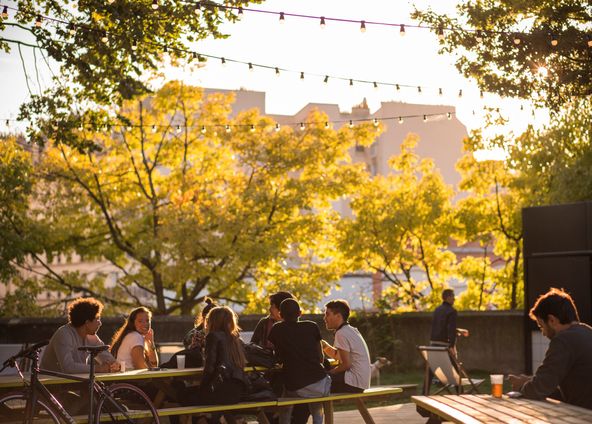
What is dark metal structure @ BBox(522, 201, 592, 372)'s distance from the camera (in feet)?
60.6

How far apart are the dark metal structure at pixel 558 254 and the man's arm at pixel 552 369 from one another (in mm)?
10908

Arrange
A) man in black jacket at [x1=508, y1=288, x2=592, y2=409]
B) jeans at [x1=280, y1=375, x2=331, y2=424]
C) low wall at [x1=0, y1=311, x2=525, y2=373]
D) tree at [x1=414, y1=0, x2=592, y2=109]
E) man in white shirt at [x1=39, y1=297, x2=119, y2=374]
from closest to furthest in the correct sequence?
man in black jacket at [x1=508, y1=288, x2=592, y2=409] → man in white shirt at [x1=39, y1=297, x2=119, y2=374] → jeans at [x1=280, y1=375, x2=331, y2=424] → tree at [x1=414, y1=0, x2=592, y2=109] → low wall at [x1=0, y1=311, x2=525, y2=373]

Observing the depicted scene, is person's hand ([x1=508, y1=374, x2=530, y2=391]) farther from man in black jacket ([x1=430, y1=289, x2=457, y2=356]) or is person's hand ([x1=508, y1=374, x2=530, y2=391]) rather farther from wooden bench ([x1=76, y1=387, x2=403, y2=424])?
man in black jacket ([x1=430, y1=289, x2=457, y2=356])

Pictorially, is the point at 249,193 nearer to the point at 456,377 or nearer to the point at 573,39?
the point at 573,39

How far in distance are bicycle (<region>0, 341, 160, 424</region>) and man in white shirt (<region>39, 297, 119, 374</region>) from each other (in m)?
0.37

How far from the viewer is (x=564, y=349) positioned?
750cm

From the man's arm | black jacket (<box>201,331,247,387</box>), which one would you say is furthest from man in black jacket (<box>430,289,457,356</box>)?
the man's arm

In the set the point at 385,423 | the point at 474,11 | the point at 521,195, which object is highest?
the point at 474,11

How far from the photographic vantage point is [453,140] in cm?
6719

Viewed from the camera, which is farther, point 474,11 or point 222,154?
point 222,154

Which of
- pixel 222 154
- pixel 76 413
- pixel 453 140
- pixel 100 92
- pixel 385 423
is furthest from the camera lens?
pixel 453 140

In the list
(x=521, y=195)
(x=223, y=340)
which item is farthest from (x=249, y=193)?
(x=223, y=340)

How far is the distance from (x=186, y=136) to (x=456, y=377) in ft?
66.6

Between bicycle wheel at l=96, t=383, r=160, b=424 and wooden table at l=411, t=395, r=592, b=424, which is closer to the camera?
wooden table at l=411, t=395, r=592, b=424
